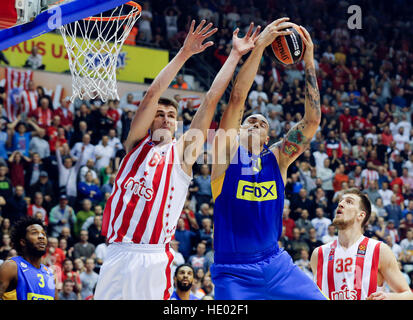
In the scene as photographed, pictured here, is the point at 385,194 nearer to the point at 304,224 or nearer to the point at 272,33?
the point at 304,224

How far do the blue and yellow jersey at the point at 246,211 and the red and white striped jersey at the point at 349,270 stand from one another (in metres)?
0.97

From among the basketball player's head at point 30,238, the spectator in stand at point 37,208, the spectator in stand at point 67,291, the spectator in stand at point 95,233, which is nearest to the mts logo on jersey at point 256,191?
the basketball player's head at point 30,238

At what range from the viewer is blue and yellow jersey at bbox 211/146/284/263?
462 cm

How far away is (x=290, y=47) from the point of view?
4.67m

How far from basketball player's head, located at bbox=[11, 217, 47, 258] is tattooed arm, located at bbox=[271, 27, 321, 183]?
2166mm

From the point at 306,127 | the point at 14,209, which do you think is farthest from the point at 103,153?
the point at 306,127

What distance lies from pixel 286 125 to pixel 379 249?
8150mm

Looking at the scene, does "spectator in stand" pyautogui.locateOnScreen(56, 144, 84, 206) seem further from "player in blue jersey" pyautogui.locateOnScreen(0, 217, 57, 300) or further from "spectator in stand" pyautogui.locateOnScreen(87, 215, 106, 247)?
"player in blue jersey" pyautogui.locateOnScreen(0, 217, 57, 300)

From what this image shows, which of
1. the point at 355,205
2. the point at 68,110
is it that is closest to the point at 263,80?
the point at 68,110

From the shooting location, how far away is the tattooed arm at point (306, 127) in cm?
484

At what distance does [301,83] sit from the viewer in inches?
612

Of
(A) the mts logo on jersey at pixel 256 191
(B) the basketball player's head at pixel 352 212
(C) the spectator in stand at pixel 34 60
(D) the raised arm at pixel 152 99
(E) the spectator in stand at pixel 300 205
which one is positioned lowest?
(E) the spectator in stand at pixel 300 205

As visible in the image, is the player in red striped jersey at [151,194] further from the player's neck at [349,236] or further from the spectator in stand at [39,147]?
the spectator in stand at [39,147]
